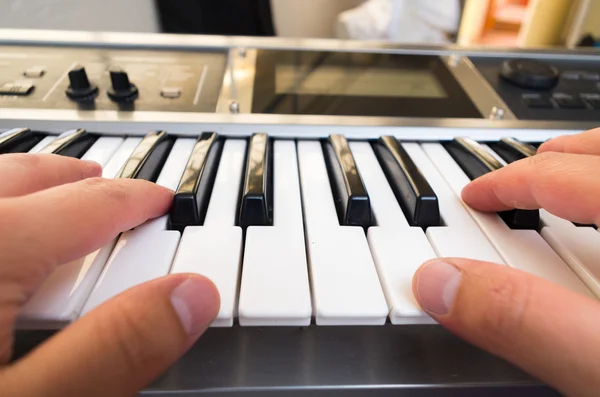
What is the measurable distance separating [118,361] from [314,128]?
0.38 meters

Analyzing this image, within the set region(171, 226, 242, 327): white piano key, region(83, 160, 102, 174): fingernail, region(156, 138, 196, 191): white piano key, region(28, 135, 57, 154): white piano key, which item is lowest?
region(156, 138, 196, 191): white piano key

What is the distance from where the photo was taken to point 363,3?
4.80 ft

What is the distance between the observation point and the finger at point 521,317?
27 cm

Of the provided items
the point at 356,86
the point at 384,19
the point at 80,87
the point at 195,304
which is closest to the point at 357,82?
the point at 356,86

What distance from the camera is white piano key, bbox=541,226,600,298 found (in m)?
0.36

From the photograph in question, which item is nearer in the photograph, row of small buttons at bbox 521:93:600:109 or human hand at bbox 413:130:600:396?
human hand at bbox 413:130:600:396

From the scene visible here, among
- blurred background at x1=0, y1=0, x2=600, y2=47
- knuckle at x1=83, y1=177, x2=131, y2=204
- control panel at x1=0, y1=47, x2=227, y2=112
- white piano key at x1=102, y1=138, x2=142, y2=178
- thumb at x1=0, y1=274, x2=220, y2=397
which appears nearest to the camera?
thumb at x1=0, y1=274, x2=220, y2=397

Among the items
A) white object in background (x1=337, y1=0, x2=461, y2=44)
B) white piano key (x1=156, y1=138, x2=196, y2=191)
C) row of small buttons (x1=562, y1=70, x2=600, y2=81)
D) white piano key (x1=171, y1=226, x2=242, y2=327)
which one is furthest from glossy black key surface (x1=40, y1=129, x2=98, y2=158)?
white object in background (x1=337, y1=0, x2=461, y2=44)

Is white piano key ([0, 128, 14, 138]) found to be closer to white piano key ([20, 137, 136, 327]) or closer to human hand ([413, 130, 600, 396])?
white piano key ([20, 137, 136, 327])

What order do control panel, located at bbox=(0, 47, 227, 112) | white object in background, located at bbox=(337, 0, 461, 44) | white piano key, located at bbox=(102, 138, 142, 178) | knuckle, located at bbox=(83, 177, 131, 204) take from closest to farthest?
knuckle, located at bbox=(83, 177, 131, 204) → white piano key, located at bbox=(102, 138, 142, 178) → control panel, located at bbox=(0, 47, 227, 112) → white object in background, located at bbox=(337, 0, 461, 44)

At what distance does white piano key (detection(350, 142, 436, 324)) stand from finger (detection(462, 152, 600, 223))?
89 millimetres

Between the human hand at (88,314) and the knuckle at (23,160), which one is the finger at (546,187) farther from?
the knuckle at (23,160)

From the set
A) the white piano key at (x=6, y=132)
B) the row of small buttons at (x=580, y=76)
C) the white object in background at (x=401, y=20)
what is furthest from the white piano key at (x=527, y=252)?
the white object in background at (x=401, y=20)

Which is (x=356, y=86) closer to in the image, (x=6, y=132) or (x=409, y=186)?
(x=409, y=186)
